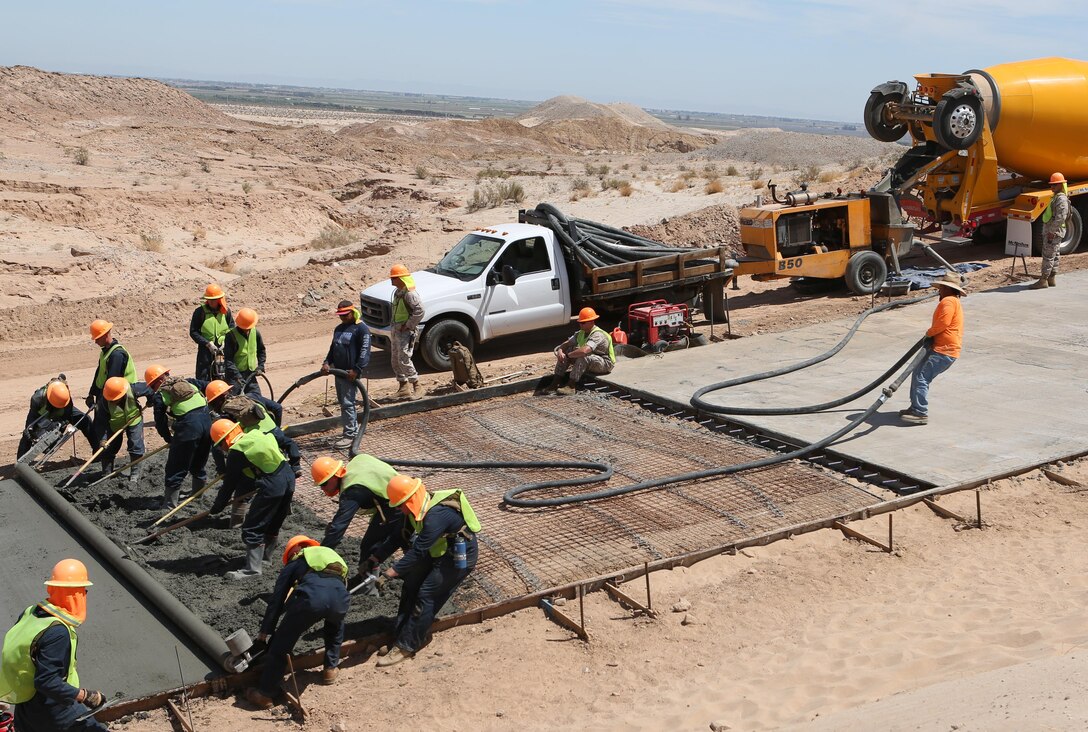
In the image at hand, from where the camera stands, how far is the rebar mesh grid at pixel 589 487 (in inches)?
360

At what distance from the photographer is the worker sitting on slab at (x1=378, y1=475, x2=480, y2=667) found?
7.81 metres

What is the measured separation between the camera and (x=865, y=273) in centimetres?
1922

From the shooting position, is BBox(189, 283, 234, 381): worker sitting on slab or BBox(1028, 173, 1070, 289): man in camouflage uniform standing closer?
BBox(189, 283, 234, 381): worker sitting on slab

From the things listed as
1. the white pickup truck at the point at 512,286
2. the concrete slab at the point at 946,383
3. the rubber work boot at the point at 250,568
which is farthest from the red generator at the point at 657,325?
the rubber work boot at the point at 250,568

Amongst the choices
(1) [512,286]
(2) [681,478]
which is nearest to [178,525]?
(2) [681,478]

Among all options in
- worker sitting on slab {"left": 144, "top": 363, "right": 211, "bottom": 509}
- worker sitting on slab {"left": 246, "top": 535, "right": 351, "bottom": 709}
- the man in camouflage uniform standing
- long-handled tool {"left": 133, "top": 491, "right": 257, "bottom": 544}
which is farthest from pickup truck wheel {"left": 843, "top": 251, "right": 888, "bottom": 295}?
worker sitting on slab {"left": 246, "top": 535, "right": 351, "bottom": 709}

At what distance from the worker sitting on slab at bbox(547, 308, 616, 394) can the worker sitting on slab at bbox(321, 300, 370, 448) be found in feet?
9.12

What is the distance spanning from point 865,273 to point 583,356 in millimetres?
7631

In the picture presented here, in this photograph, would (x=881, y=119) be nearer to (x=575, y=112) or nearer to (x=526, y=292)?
(x=526, y=292)

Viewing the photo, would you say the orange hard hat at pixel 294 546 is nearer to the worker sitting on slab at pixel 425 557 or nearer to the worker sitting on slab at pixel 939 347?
the worker sitting on slab at pixel 425 557

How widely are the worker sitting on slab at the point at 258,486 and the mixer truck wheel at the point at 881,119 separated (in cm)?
1550

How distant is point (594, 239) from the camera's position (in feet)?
53.2

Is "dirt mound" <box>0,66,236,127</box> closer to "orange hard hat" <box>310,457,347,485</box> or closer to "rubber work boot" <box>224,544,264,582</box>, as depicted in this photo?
"rubber work boot" <box>224,544,264,582</box>

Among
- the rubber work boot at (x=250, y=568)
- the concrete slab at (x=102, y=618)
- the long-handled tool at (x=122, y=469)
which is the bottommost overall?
the concrete slab at (x=102, y=618)
